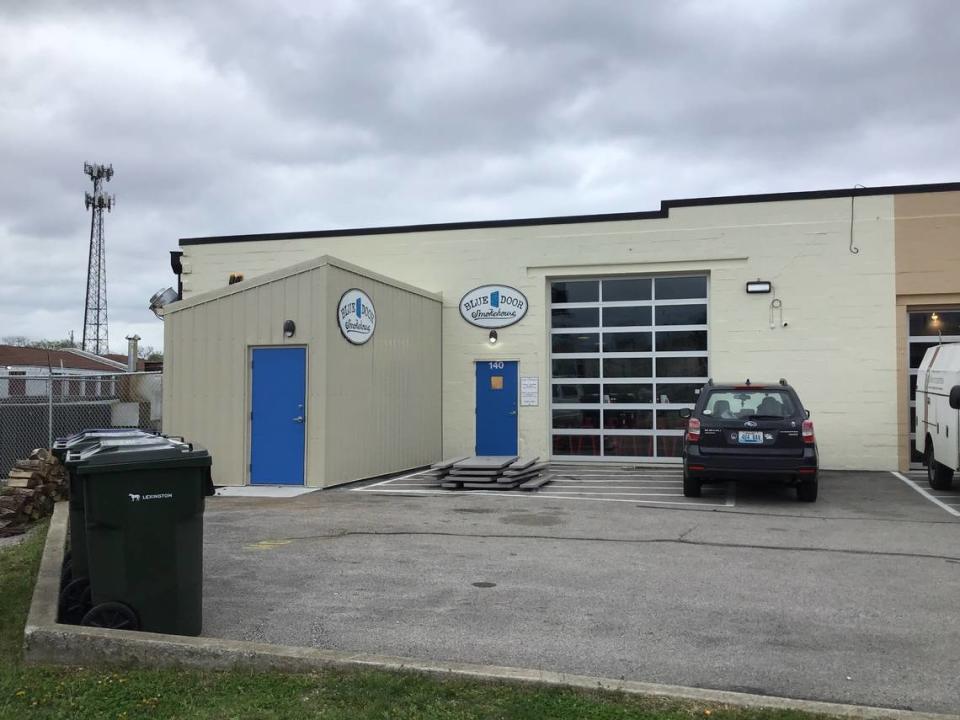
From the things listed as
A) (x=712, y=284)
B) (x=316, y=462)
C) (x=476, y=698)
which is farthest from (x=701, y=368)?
(x=476, y=698)

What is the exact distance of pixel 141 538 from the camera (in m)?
5.05

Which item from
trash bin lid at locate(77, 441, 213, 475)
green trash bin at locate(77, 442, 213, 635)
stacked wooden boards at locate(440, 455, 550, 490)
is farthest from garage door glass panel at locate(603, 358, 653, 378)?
green trash bin at locate(77, 442, 213, 635)

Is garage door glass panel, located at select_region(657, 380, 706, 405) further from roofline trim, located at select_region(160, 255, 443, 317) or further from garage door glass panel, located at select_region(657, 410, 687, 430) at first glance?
roofline trim, located at select_region(160, 255, 443, 317)

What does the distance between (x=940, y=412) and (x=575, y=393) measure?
6875 mm

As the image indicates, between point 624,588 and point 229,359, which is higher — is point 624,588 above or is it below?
below

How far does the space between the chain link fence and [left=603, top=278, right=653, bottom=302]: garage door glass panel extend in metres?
8.97

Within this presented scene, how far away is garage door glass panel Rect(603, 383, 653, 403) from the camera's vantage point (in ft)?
54.4

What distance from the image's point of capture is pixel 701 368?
16.4 m

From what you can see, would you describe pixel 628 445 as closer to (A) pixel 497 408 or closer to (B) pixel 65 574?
(A) pixel 497 408

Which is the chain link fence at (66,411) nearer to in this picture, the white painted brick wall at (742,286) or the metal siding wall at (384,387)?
the metal siding wall at (384,387)

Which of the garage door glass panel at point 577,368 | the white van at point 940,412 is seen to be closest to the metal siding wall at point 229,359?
the garage door glass panel at point 577,368

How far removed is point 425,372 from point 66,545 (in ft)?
30.6

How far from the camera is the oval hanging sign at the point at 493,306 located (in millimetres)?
17094

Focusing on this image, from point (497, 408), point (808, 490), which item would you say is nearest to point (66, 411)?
point (497, 408)
